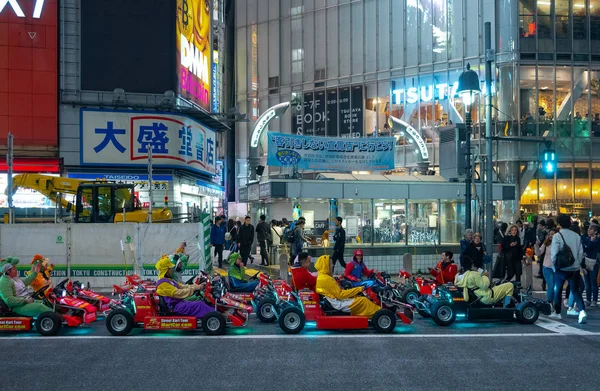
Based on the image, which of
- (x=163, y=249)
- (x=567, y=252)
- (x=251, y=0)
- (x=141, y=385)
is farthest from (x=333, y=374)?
(x=251, y=0)

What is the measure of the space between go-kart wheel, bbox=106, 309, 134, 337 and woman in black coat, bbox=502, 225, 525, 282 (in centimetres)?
1041

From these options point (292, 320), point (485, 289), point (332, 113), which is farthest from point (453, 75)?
point (292, 320)

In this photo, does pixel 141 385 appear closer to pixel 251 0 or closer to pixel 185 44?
pixel 185 44

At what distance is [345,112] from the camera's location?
159 ft

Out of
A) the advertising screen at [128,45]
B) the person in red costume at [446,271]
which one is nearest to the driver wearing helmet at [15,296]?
the person in red costume at [446,271]

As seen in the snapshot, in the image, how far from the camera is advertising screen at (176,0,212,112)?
38.4 metres

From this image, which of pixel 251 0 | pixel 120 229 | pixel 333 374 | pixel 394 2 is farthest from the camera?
pixel 251 0

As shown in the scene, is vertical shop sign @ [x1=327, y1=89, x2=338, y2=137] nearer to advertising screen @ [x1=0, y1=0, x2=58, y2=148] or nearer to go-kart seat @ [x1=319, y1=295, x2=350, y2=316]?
advertising screen @ [x1=0, y1=0, x2=58, y2=148]

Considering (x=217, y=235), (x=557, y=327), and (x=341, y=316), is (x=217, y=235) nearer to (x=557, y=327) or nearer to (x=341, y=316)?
(x=341, y=316)

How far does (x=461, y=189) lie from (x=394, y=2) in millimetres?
24314

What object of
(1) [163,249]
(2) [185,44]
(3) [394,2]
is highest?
(3) [394,2]

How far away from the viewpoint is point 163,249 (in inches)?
763

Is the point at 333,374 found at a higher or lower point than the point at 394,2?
lower

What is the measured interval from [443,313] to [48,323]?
6920mm
